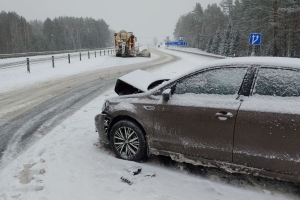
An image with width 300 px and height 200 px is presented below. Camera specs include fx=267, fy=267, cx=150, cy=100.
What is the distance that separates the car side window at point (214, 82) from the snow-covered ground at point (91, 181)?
1328mm

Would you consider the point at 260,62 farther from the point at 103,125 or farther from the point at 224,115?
the point at 103,125

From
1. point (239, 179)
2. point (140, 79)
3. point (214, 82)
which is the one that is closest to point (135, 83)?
point (140, 79)

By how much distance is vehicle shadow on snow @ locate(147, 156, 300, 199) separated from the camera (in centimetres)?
370

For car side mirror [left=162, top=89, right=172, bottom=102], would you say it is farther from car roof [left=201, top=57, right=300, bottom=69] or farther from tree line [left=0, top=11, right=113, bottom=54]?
tree line [left=0, top=11, right=113, bottom=54]

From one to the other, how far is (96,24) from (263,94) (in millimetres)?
146560

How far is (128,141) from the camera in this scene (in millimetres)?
4582

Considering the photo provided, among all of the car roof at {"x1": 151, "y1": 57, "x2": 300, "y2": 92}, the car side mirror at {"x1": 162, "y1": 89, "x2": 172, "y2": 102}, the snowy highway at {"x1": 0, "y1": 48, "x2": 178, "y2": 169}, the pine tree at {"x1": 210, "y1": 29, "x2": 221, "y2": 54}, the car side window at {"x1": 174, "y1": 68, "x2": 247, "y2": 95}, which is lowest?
the snowy highway at {"x1": 0, "y1": 48, "x2": 178, "y2": 169}

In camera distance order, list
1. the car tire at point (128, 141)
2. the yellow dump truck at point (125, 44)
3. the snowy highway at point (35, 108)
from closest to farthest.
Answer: the car tire at point (128, 141) → the snowy highway at point (35, 108) → the yellow dump truck at point (125, 44)

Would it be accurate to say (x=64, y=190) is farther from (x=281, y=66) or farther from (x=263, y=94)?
(x=281, y=66)

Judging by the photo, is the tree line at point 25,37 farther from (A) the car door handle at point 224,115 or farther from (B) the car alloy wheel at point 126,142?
(A) the car door handle at point 224,115

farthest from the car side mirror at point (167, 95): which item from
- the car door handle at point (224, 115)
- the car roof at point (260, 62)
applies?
the car door handle at point (224, 115)

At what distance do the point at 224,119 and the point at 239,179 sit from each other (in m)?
1.04

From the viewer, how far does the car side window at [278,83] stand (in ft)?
11.1

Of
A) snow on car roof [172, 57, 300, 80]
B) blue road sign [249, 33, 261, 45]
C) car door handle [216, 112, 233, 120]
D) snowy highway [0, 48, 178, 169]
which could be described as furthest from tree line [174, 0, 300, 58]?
car door handle [216, 112, 233, 120]
